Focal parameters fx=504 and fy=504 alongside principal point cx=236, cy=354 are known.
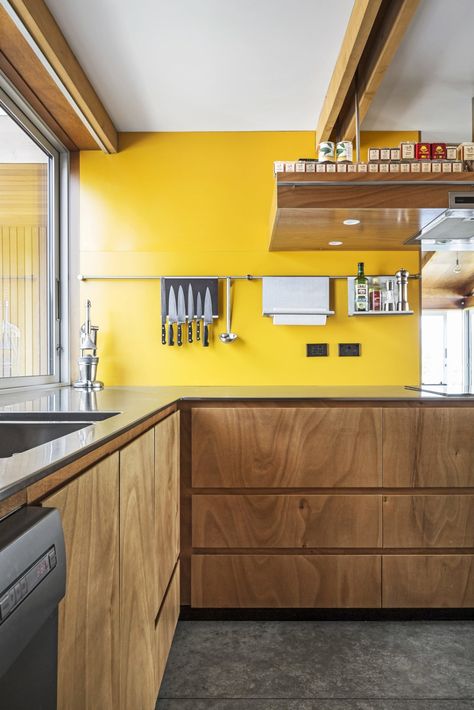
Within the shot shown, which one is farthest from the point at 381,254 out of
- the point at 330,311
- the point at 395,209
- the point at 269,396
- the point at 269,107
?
the point at 269,396

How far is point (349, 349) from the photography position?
2717 millimetres

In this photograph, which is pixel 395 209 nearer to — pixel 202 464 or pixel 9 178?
pixel 202 464

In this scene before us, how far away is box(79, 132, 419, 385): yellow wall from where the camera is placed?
2.73 m

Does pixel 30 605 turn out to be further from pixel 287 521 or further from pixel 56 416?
pixel 287 521

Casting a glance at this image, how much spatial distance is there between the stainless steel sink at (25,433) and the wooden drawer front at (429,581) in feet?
4.73

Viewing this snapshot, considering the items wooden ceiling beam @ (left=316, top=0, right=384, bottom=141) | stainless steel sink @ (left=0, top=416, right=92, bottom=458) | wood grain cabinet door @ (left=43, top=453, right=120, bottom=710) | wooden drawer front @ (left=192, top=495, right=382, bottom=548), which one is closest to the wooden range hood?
wooden ceiling beam @ (left=316, top=0, right=384, bottom=141)

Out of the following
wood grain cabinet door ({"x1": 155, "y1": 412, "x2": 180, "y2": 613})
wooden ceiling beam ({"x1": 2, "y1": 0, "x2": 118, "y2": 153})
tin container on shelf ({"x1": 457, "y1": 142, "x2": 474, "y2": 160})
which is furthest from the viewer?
tin container on shelf ({"x1": 457, "y1": 142, "x2": 474, "y2": 160})

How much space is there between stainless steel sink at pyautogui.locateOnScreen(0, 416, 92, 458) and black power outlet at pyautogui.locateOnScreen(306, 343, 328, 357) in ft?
5.53

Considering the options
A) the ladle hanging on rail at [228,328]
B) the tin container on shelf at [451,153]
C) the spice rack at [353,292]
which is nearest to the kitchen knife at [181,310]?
the ladle hanging on rail at [228,328]

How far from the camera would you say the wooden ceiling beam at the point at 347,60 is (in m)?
1.69

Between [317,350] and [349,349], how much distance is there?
6.8 inches

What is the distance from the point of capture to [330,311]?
2.64 meters

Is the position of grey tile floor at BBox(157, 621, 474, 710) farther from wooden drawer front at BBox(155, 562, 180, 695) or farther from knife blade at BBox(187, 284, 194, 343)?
knife blade at BBox(187, 284, 194, 343)

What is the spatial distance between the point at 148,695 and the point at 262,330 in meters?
1.79
